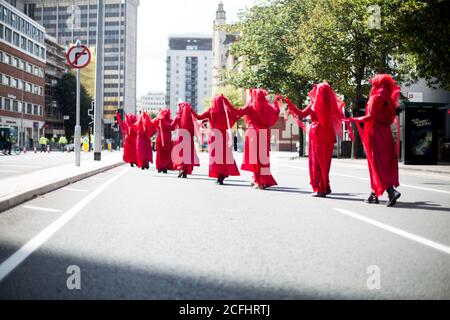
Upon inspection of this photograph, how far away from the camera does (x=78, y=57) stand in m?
17.8

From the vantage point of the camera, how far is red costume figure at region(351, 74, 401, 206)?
8.50 m

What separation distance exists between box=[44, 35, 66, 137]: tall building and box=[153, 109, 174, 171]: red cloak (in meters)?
77.9

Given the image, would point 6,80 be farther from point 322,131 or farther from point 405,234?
point 405,234

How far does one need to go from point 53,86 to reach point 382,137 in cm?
9179

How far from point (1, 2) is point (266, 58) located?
41.7 meters

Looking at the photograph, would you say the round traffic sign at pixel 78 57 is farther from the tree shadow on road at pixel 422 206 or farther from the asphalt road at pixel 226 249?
the tree shadow on road at pixel 422 206

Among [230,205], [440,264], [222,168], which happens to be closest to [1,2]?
[222,168]

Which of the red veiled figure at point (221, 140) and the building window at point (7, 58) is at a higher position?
the building window at point (7, 58)

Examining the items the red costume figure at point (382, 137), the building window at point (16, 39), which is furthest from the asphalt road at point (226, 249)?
the building window at point (16, 39)

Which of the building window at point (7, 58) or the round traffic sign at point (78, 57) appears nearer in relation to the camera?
the round traffic sign at point (78, 57)

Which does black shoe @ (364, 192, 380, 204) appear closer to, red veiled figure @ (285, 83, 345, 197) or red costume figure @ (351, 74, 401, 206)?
red costume figure @ (351, 74, 401, 206)

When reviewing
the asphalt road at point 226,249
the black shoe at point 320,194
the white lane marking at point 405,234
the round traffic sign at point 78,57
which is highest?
the round traffic sign at point 78,57

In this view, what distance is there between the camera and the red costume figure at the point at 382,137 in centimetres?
850

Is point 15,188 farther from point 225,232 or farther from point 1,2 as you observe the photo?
point 1,2
